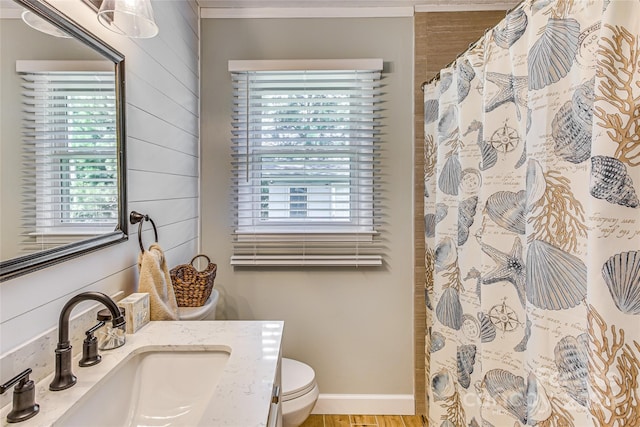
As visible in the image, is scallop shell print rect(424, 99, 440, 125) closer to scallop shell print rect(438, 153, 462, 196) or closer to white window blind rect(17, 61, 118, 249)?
scallop shell print rect(438, 153, 462, 196)

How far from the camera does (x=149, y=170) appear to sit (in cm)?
151

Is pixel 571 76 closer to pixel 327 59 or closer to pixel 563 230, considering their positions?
pixel 563 230

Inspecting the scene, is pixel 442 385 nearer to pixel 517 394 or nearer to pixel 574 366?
pixel 517 394

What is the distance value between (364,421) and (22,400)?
1810mm

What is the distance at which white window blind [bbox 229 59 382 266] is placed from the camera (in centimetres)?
213

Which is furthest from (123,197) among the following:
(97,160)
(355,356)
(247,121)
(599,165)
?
(355,356)

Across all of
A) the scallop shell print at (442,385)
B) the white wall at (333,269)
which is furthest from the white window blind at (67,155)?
the scallop shell print at (442,385)

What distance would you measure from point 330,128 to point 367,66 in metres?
0.40

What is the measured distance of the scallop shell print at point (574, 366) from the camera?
34.4 inches

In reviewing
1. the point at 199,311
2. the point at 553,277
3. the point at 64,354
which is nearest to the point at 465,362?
the point at 553,277

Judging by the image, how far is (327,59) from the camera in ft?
6.99

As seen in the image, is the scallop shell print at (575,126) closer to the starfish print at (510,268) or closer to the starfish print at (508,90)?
the starfish print at (508,90)

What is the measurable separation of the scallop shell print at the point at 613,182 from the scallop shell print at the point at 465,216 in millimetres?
619

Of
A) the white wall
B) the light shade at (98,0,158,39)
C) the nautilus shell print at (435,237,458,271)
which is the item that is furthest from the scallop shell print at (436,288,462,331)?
the light shade at (98,0,158,39)
